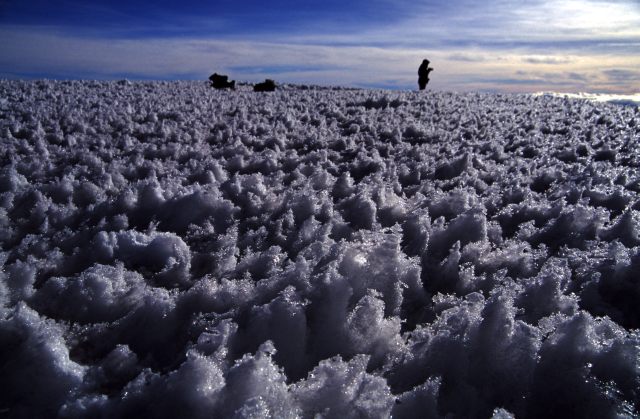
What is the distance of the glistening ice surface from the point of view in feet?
4.86

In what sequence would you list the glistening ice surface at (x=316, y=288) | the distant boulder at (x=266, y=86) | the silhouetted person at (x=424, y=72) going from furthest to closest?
the silhouetted person at (x=424, y=72)
the distant boulder at (x=266, y=86)
the glistening ice surface at (x=316, y=288)

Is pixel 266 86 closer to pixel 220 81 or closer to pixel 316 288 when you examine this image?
pixel 220 81

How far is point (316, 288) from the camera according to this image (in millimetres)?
2020

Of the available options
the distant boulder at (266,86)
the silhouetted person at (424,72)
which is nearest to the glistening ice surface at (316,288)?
the distant boulder at (266,86)

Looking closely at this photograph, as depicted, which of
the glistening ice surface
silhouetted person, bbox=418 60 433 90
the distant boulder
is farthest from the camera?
silhouetted person, bbox=418 60 433 90

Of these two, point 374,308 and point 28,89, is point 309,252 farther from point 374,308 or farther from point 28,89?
point 28,89

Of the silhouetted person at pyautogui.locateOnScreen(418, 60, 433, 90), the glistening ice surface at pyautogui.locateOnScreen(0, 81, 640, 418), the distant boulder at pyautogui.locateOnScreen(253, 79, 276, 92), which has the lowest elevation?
the glistening ice surface at pyautogui.locateOnScreen(0, 81, 640, 418)

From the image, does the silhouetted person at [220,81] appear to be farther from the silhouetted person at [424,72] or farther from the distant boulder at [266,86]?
the silhouetted person at [424,72]

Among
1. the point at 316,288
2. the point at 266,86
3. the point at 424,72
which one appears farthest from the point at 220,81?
the point at 316,288

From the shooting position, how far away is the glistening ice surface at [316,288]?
1480 mm

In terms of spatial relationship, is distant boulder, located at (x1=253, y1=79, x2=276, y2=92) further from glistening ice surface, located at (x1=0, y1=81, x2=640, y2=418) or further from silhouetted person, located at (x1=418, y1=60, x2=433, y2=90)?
glistening ice surface, located at (x1=0, y1=81, x2=640, y2=418)

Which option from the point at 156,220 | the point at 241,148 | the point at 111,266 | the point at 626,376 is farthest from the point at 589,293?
the point at 241,148

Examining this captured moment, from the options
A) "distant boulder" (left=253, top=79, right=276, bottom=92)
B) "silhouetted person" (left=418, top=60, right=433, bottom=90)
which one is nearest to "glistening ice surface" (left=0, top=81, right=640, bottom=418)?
"distant boulder" (left=253, top=79, right=276, bottom=92)

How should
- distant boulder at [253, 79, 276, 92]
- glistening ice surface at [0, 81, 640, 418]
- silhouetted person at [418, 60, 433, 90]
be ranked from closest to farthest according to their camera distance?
glistening ice surface at [0, 81, 640, 418], distant boulder at [253, 79, 276, 92], silhouetted person at [418, 60, 433, 90]
